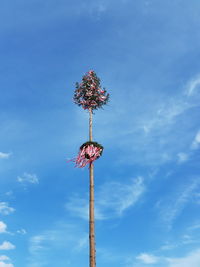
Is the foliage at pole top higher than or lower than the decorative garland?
higher

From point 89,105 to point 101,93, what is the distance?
179 centimetres

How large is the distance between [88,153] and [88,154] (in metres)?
0.09

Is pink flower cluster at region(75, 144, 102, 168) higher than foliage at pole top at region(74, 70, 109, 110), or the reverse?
foliage at pole top at region(74, 70, 109, 110)

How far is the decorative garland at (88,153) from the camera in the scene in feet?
91.7

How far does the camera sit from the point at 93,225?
81.6ft

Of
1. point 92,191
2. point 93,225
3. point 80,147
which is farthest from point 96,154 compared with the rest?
point 93,225

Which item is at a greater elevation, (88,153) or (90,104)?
(90,104)

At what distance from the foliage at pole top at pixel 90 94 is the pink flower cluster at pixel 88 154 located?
5264mm

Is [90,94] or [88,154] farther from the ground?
[90,94]

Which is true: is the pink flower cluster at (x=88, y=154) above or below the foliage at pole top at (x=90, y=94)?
below

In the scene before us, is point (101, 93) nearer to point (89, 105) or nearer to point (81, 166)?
point (89, 105)

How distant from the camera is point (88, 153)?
27922 mm

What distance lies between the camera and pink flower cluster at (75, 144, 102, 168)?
27938 mm

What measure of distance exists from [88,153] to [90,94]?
267 inches
